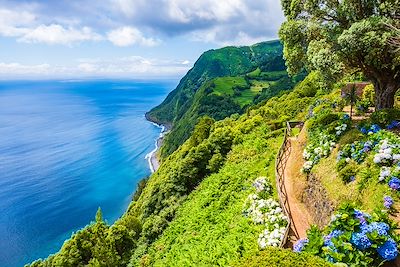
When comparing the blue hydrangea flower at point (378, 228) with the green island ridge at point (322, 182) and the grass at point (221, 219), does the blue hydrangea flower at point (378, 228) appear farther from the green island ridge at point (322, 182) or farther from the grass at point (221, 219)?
the grass at point (221, 219)

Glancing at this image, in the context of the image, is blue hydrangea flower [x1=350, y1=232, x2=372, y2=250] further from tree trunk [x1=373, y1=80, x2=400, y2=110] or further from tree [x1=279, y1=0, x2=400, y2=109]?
tree trunk [x1=373, y1=80, x2=400, y2=110]

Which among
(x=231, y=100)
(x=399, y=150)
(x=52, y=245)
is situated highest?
(x=399, y=150)

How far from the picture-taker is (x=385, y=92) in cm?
2333

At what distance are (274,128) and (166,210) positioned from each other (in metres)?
17.8

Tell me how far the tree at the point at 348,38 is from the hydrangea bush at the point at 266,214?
29.2ft

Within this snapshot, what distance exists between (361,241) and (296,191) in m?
10.5

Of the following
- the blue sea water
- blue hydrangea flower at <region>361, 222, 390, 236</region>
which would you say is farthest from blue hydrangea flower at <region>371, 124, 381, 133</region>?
the blue sea water

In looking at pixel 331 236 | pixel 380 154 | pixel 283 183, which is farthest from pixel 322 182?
pixel 331 236

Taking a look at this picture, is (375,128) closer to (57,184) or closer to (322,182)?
(322,182)

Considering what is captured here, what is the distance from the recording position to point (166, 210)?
4112 cm

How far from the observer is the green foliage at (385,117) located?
69.9ft

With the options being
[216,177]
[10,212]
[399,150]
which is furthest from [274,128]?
[10,212]

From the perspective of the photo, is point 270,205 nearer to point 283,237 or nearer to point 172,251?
point 283,237

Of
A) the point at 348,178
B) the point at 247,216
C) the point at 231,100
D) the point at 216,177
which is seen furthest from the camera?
the point at 231,100
